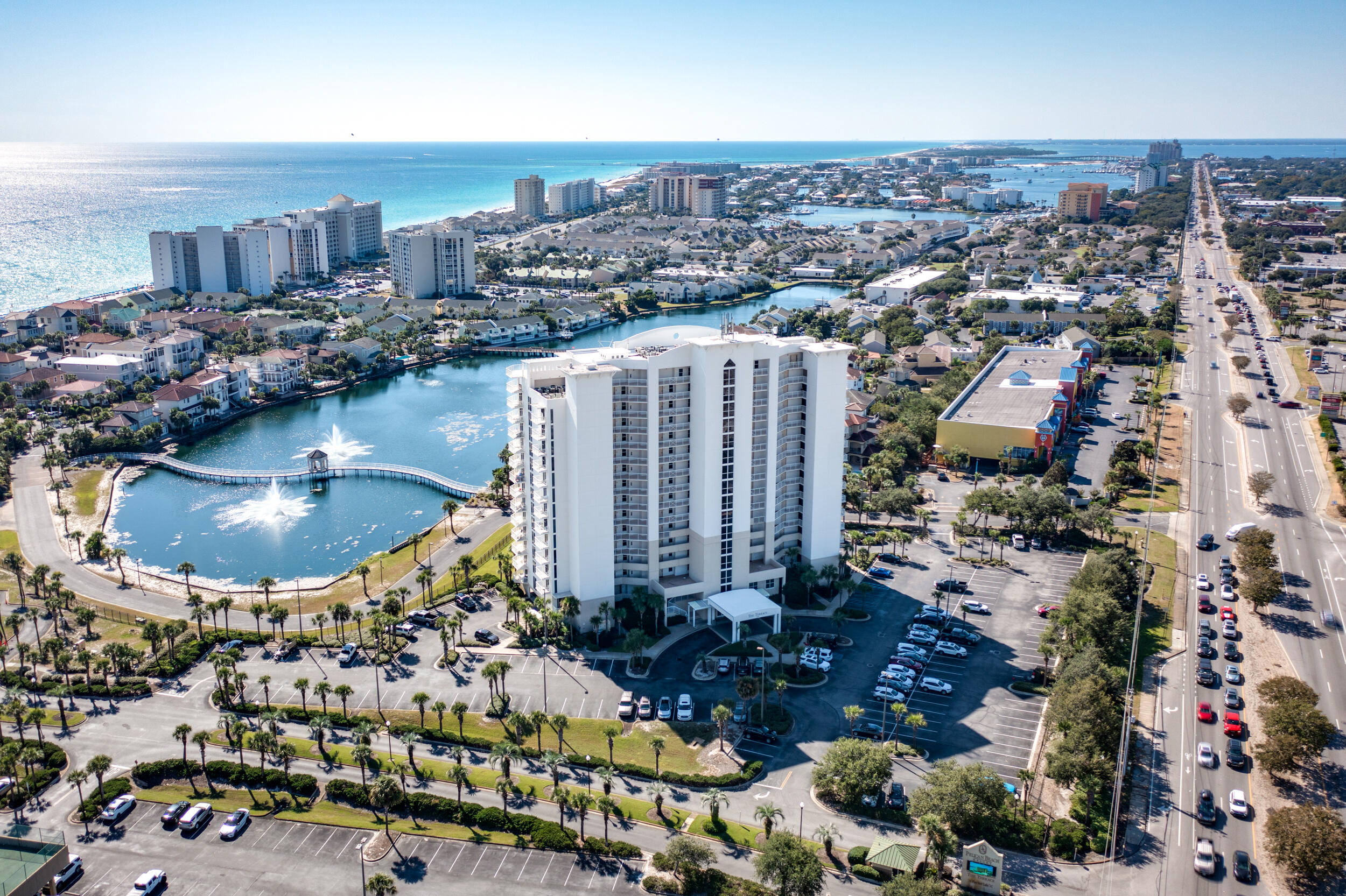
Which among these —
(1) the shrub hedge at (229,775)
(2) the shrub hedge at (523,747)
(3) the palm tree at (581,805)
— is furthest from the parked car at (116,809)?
(3) the palm tree at (581,805)

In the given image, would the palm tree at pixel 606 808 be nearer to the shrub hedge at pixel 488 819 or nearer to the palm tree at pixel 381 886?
the shrub hedge at pixel 488 819

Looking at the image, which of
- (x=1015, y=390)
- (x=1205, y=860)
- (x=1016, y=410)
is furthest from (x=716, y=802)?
(x=1015, y=390)

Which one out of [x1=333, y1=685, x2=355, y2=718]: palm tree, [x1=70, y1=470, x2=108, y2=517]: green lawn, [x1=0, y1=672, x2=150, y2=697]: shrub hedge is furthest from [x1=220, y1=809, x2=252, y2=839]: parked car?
[x1=70, y1=470, x2=108, y2=517]: green lawn

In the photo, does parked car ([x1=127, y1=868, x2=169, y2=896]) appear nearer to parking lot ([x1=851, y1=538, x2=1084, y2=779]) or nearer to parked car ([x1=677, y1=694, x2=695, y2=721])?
parked car ([x1=677, y1=694, x2=695, y2=721])

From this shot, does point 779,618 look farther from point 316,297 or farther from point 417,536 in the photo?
point 316,297

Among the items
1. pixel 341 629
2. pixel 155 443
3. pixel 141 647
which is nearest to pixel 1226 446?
pixel 341 629

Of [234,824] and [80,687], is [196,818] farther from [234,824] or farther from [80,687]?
[80,687]
